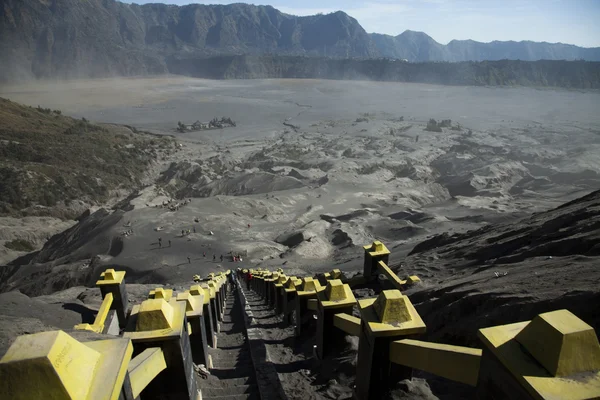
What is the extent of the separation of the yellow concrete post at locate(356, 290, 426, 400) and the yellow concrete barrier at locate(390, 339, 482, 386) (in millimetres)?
88

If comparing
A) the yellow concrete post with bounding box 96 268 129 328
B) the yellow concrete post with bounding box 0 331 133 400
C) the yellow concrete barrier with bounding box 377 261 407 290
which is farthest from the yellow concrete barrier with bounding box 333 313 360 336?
the yellow concrete post with bounding box 96 268 129 328

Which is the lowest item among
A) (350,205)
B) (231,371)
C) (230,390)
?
(350,205)

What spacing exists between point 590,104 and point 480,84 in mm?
49949

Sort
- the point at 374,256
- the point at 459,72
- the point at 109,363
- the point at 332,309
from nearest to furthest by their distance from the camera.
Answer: the point at 109,363 < the point at 332,309 < the point at 374,256 < the point at 459,72

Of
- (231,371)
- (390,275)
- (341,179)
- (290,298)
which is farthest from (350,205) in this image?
(231,371)

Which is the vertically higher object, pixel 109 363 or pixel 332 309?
pixel 109 363

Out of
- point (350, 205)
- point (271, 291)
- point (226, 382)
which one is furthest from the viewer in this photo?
point (350, 205)

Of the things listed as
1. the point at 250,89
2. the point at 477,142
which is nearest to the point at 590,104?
the point at 477,142

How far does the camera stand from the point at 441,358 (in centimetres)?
Answer: 261

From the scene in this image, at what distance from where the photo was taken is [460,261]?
8938 mm

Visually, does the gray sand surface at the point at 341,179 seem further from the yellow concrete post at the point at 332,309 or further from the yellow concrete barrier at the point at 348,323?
the yellow concrete barrier at the point at 348,323

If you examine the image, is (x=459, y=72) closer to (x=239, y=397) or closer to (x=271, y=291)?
(x=271, y=291)

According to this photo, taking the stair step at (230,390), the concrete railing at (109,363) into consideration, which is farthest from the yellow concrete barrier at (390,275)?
the concrete railing at (109,363)

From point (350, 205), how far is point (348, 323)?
3004 cm
